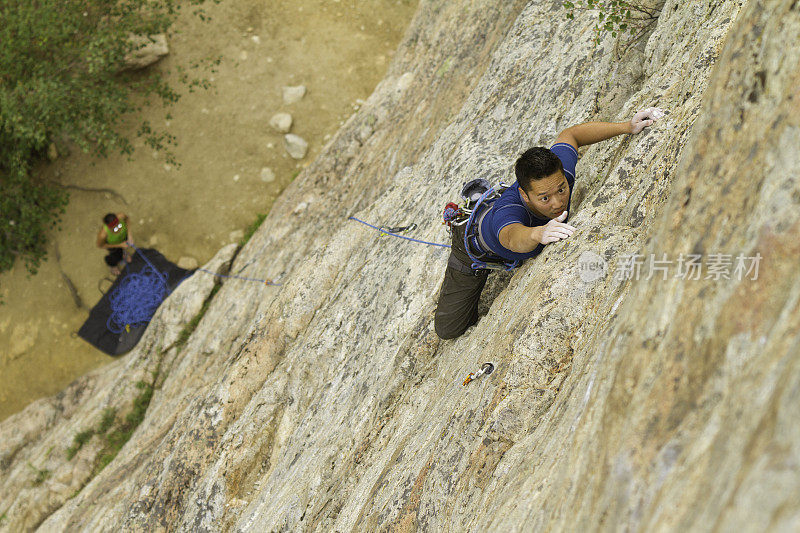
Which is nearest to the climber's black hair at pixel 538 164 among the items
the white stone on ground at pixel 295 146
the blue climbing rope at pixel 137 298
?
the blue climbing rope at pixel 137 298

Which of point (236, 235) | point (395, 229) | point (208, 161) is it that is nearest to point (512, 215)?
point (395, 229)

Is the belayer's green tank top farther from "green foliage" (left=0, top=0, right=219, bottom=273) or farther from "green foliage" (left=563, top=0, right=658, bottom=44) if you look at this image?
"green foliage" (left=563, top=0, right=658, bottom=44)

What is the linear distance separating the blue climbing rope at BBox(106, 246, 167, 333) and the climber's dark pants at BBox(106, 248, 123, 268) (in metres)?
0.80

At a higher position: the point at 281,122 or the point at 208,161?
the point at 281,122

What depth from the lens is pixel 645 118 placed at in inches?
206

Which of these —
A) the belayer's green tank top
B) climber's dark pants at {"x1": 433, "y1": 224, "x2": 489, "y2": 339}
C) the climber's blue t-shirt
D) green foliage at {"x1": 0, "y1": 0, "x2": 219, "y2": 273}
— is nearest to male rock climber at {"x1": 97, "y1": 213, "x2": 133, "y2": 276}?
the belayer's green tank top

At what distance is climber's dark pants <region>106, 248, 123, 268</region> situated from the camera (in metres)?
15.6

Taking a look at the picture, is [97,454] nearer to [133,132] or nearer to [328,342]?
[328,342]

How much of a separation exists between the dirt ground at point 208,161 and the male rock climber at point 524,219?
12164 mm

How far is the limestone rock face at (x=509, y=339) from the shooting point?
262 centimetres

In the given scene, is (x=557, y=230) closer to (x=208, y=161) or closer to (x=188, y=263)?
(x=188, y=263)

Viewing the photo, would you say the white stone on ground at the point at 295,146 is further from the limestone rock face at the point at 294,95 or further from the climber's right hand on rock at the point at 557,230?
the climber's right hand on rock at the point at 557,230

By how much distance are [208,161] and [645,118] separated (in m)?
15.0

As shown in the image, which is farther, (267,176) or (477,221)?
(267,176)
